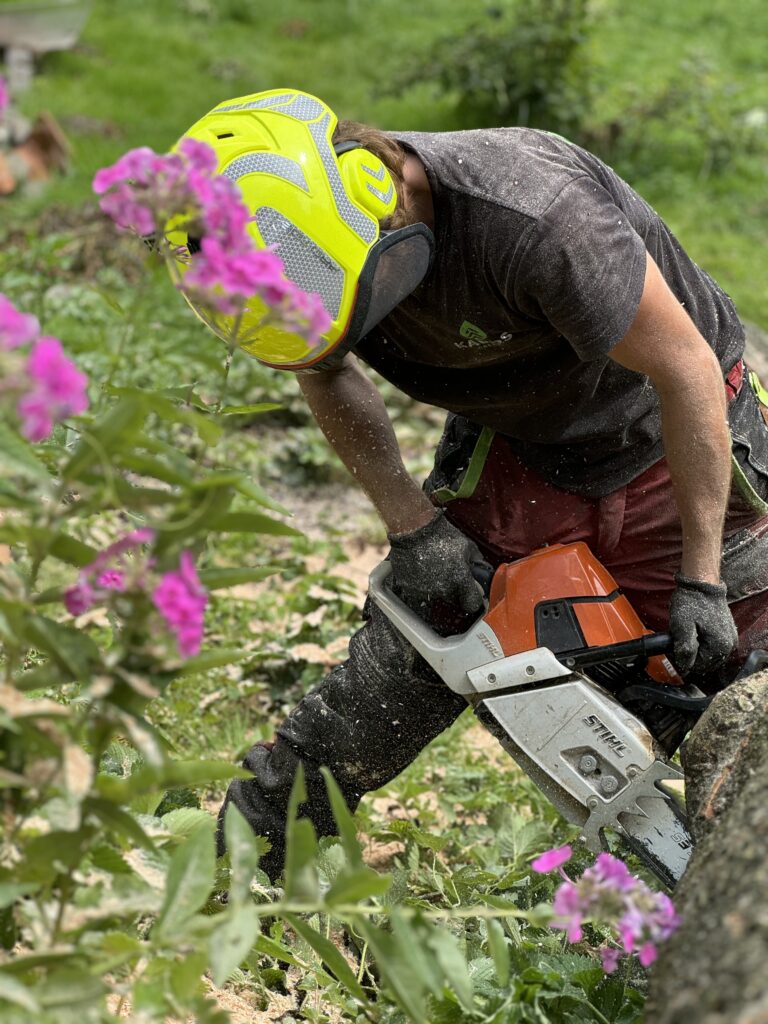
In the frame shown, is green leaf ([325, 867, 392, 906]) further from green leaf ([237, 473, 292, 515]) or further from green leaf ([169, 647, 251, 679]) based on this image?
green leaf ([237, 473, 292, 515])

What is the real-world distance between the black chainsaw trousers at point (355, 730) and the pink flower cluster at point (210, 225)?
1.47 metres

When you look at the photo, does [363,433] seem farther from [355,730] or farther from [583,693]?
[583,693]

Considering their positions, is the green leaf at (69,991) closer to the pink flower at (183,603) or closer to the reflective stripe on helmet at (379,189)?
the pink flower at (183,603)

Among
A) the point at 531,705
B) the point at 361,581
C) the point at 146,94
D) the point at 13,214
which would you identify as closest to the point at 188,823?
the point at 531,705

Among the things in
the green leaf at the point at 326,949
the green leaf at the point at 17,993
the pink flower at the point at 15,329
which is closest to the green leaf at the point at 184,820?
the green leaf at the point at 326,949

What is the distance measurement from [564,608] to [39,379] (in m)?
1.52

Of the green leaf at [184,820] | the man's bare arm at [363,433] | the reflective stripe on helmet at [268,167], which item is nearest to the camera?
the green leaf at [184,820]

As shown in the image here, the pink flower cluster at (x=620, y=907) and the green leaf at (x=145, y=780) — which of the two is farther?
the pink flower cluster at (x=620, y=907)

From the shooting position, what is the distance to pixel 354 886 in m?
1.21

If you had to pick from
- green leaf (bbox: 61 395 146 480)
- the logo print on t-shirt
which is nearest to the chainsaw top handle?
the logo print on t-shirt

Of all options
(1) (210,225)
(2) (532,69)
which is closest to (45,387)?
(1) (210,225)

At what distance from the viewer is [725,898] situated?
1.26 metres

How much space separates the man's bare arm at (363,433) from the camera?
103 inches

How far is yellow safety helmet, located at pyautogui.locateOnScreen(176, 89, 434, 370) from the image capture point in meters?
2.06
